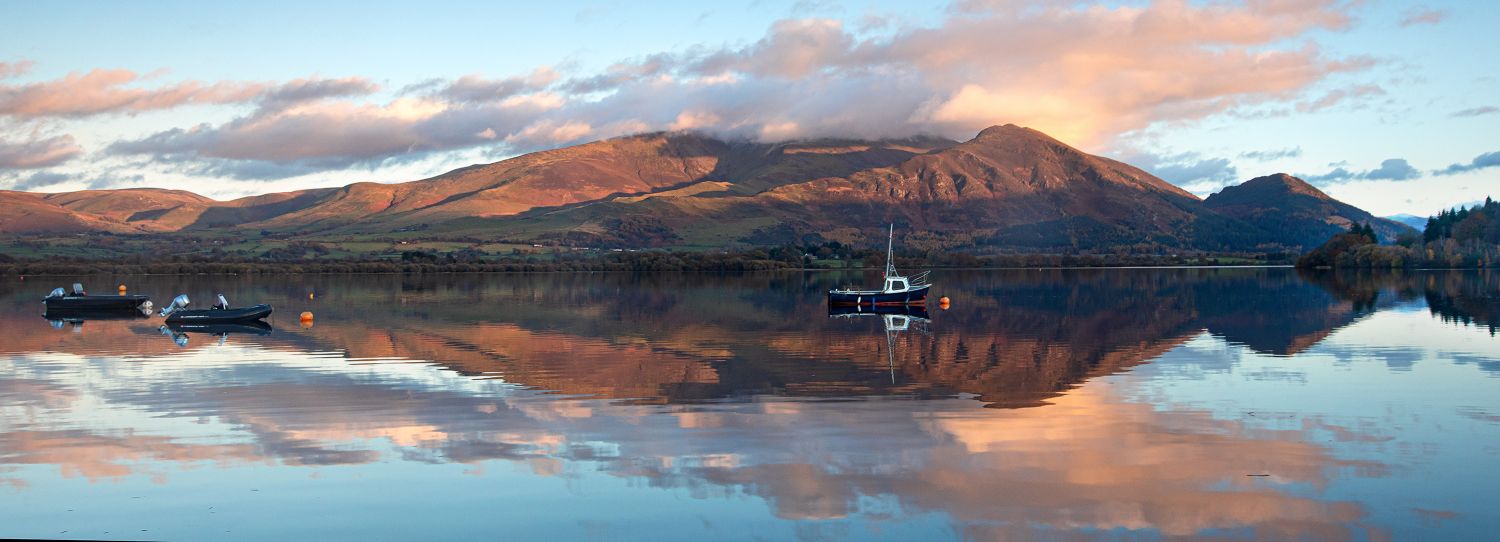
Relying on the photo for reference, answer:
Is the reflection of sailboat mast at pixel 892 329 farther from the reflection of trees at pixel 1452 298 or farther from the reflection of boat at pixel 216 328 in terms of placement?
the reflection of boat at pixel 216 328

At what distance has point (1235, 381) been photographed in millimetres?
31328

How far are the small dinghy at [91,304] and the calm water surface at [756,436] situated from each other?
22.0 m

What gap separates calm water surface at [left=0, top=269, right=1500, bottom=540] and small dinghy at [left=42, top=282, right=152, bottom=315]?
2203cm

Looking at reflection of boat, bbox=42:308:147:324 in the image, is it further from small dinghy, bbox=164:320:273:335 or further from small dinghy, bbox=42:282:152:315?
small dinghy, bbox=164:320:273:335

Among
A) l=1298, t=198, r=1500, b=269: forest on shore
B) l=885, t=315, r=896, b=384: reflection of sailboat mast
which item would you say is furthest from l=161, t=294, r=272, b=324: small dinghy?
l=1298, t=198, r=1500, b=269: forest on shore

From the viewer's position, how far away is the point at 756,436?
22.5 m

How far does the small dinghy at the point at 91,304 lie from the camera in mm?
67812

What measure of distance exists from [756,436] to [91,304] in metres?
60.2

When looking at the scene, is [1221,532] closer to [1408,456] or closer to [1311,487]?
[1311,487]

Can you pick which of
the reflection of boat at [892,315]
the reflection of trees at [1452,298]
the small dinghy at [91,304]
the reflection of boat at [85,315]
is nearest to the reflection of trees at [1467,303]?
the reflection of trees at [1452,298]

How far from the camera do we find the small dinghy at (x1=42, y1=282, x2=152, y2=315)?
67.8 meters

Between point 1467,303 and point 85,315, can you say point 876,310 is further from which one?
point 85,315

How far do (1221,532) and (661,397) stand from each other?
15.9 meters

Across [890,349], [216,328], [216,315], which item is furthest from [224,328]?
[890,349]
